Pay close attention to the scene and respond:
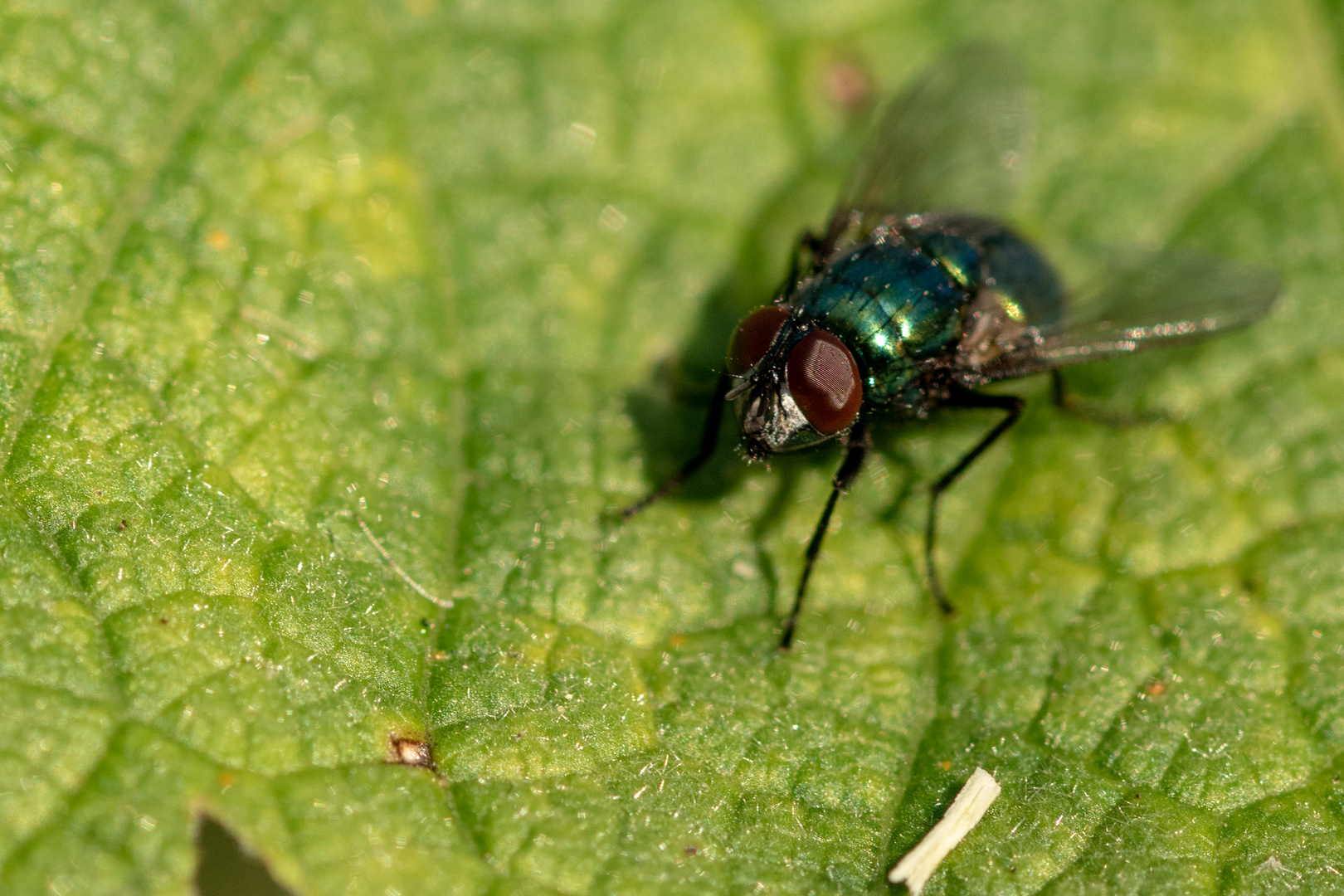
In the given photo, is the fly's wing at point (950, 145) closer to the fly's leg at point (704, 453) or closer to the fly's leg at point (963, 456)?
the fly's leg at point (963, 456)

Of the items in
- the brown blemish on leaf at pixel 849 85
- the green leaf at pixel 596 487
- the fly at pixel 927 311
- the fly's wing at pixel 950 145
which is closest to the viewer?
the green leaf at pixel 596 487

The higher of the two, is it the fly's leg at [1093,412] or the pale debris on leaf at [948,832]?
the fly's leg at [1093,412]

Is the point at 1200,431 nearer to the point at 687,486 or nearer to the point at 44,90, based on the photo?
the point at 687,486

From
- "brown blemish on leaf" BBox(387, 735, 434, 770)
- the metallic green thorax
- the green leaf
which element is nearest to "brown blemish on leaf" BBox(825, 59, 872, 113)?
the green leaf

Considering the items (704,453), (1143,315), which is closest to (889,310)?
(704,453)

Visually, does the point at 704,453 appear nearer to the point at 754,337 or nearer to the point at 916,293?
the point at 754,337

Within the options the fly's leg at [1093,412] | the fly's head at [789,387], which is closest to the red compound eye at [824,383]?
the fly's head at [789,387]

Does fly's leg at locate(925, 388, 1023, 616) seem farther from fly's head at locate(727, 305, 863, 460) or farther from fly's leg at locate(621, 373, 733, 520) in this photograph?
fly's leg at locate(621, 373, 733, 520)
